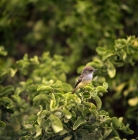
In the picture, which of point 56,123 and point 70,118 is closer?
point 56,123

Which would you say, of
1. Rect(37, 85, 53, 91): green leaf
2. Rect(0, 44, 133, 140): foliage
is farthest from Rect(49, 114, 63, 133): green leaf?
Rect(37, 85, 53, 91): green leaf

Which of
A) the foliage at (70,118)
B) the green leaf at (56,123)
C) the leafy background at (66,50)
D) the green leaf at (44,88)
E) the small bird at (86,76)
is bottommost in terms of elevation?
the green leaf at (56,123)

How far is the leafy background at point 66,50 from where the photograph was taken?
18.0ft

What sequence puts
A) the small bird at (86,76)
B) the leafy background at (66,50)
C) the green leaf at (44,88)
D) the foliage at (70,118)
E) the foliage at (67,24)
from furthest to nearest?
the foliage at (67,24) < the leafy background at (66,50) < the small bird at (86,76) < the green leaf at (44,88) < the foliage at (70,118)

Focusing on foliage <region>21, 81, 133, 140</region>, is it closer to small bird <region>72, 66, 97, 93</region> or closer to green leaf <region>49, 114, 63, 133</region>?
green leaf <region>49, 114, 63, 133</region>

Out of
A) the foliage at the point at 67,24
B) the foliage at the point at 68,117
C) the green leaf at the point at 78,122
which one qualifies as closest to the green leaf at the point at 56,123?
the foliage at the point at 68,117

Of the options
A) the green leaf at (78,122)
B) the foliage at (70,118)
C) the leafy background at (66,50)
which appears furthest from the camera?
the leafy background at (66,50)

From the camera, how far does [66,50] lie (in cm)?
876

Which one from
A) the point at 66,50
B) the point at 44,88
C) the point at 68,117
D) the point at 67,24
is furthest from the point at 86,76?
the point at 66,50

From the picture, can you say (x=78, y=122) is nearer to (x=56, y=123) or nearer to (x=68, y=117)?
(x=68, y=117)

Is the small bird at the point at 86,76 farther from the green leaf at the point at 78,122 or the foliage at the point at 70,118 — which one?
the green leaf at the point at 78,122

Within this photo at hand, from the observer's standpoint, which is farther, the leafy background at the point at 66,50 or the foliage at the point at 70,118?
the leafy background at the point at 66,50

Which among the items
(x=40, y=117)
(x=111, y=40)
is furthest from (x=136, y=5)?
(x=40, y=117)

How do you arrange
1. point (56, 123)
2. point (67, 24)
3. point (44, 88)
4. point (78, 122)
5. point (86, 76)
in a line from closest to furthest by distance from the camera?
point (56, 123) < point (78, 122) < point (44, 88) < point (86, 76) < point (67, 24)
